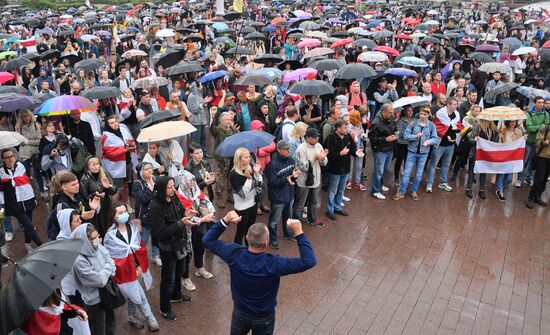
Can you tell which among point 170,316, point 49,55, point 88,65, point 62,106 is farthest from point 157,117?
point 49,55

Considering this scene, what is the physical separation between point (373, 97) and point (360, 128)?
2889 mm

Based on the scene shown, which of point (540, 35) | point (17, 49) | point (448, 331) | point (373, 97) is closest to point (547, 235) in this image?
point (448, 331)

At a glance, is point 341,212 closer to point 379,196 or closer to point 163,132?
point 379,196

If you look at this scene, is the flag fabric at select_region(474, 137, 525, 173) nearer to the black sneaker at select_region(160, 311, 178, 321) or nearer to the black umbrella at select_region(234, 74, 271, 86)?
the black umbrella at select_region(234, 74, 271, 86)

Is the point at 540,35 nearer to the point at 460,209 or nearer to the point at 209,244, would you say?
the point at 460,209

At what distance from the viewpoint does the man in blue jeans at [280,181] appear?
7.14m

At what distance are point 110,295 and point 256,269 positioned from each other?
177 centimetres

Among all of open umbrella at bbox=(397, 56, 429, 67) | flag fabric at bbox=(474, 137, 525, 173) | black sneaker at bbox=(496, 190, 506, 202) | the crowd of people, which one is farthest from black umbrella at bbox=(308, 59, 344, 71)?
black sneaker at bbox=(496, 190, 506, 202)

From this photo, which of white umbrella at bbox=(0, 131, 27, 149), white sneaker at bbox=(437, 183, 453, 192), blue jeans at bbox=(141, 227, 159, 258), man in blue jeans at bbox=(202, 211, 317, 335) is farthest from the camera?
white sneaker at bbox=(437, 183, 453, 192)

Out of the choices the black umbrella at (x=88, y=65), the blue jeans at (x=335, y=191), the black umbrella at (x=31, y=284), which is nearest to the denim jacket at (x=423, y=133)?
the blue jeans at (x=335, y=191)

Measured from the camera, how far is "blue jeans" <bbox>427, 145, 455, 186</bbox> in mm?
9625

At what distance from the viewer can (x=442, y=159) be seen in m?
9.91

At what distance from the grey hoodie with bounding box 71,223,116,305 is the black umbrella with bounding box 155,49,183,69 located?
938cm

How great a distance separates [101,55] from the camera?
20.7m
